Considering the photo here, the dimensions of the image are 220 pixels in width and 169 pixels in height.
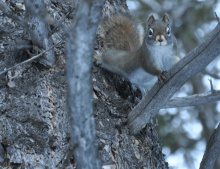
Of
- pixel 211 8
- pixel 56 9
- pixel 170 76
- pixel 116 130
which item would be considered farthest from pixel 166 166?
pixel 211 8

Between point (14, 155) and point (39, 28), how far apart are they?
0.53 meters

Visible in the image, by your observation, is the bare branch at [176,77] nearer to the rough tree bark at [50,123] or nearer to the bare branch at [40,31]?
the rough tree bark at [50,123]

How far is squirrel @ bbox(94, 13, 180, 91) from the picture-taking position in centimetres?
216

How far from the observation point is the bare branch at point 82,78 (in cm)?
95

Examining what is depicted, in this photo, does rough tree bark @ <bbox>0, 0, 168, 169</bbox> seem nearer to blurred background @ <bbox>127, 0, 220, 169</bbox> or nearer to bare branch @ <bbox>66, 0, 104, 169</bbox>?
bare branch @ <bbox>66, 0, 104, 169</bbox>

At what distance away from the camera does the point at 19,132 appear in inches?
62.3

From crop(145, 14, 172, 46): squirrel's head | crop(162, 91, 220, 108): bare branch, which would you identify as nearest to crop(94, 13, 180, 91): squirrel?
crop(145, 14, 172, 46): squirrel's head

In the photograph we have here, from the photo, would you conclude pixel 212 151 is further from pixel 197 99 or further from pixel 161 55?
pixel 161 55

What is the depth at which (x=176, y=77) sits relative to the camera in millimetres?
1572

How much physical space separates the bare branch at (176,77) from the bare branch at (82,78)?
1.95 ft

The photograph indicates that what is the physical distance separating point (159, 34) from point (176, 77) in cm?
62

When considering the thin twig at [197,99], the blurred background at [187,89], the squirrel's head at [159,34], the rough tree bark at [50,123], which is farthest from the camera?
the blurred background at [187,89]

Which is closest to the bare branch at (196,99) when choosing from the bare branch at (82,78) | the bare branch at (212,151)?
the bare branch at (212,151)

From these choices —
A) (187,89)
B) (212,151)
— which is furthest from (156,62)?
(187,89)
